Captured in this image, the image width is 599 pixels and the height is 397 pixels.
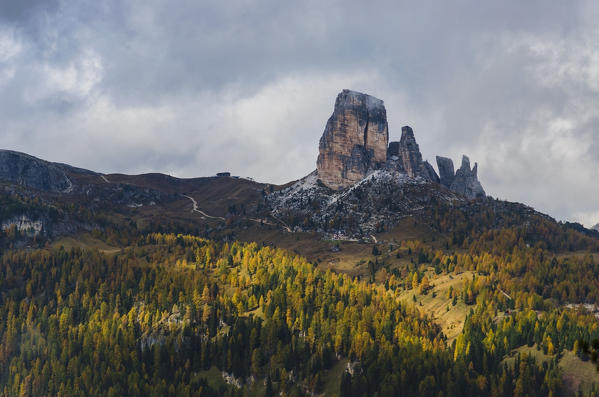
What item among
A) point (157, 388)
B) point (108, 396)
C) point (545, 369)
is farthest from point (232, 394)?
point (545, 369)

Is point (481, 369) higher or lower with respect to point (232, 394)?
higher

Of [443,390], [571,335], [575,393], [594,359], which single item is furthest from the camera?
[571,335]

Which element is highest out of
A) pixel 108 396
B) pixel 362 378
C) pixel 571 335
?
pixel 571 335

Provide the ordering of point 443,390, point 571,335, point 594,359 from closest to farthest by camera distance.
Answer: point 594,359 → point 443,390 → point 571,335

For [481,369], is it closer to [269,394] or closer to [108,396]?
[269,394]

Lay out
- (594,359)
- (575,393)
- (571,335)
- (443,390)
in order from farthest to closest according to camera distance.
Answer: (571,335)
(443,390)
(575,393)
(594,359)

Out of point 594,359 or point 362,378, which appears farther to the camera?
point 362,378

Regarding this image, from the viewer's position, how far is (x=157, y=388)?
19825cm

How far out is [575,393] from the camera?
175m

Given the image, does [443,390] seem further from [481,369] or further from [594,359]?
[594,359]

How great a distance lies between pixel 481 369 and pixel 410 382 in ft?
78.6

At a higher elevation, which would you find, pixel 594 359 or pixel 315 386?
pixel 594 359

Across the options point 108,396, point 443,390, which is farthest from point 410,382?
point 108,396

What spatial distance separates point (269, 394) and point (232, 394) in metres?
12.0
